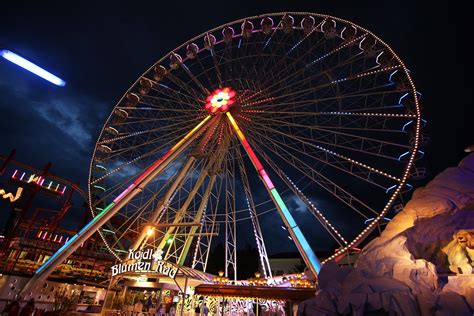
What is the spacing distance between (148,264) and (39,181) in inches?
777

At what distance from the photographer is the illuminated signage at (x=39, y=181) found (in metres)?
26.0

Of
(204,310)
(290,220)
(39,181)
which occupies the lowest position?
(204,310)

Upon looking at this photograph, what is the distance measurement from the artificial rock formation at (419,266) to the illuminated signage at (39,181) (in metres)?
26.8

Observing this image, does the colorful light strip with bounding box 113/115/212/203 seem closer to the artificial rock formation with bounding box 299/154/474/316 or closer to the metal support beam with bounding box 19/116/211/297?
the metal support beam with bounding box 19/116/211/297

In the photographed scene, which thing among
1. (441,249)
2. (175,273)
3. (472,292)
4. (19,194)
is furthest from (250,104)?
(19,194)

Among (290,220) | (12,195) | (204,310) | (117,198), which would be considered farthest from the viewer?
(12,195)

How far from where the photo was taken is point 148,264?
13.1 meters

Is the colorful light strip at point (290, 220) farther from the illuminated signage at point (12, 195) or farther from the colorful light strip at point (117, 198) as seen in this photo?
the illuminated signage at point (12, 195)

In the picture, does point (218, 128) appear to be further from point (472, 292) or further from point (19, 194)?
point (19, 194)

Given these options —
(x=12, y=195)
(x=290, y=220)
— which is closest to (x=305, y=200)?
(x=290, y=220)

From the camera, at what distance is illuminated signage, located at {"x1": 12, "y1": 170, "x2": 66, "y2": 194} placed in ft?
85.3

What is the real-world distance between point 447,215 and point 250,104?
1069 centimetres

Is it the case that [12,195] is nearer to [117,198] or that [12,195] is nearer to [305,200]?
[117,198]

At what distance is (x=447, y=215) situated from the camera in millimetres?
10961
